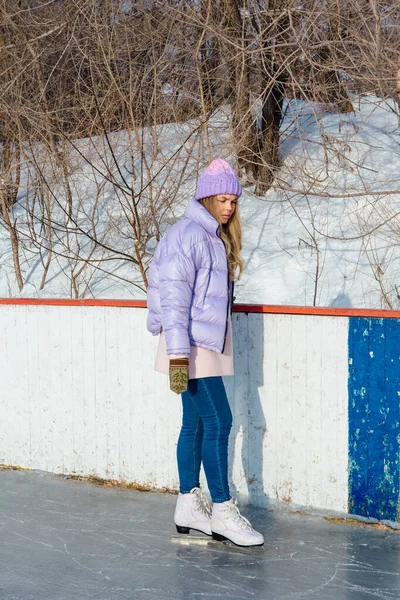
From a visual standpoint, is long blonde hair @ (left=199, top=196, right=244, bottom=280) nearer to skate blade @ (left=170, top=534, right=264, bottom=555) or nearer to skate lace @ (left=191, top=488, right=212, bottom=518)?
skate lace @ (left=191, top=488, right=212, bottom=518)

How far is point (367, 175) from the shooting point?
428 inches

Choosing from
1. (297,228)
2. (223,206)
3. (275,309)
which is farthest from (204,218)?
(297,228)

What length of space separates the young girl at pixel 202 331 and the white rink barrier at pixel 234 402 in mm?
548

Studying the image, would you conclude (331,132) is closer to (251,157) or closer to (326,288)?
(251,157)

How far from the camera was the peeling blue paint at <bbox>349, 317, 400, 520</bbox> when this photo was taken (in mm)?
3525

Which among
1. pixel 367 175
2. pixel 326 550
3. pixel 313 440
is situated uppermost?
pixel 367 175

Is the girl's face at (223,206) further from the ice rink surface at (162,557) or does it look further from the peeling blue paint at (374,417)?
the ice rink surface at (162,557)

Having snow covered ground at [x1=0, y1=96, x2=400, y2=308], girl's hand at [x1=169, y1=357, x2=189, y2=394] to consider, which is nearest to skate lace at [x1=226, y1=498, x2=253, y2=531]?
girl's hand at [x1=169, y1=357, x2=189, y2=394]

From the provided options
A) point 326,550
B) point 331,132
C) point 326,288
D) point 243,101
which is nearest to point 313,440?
point 326,550

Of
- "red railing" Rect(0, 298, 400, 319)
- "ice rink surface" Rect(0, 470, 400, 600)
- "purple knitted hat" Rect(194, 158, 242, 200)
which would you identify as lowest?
"ice rink surface" Rect(0, 470, 400, 600)

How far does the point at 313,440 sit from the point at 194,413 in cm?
68

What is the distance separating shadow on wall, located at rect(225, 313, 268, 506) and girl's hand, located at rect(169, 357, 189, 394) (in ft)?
2.86

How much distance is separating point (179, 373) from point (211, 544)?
0.76 meters

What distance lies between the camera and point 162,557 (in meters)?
3.21
